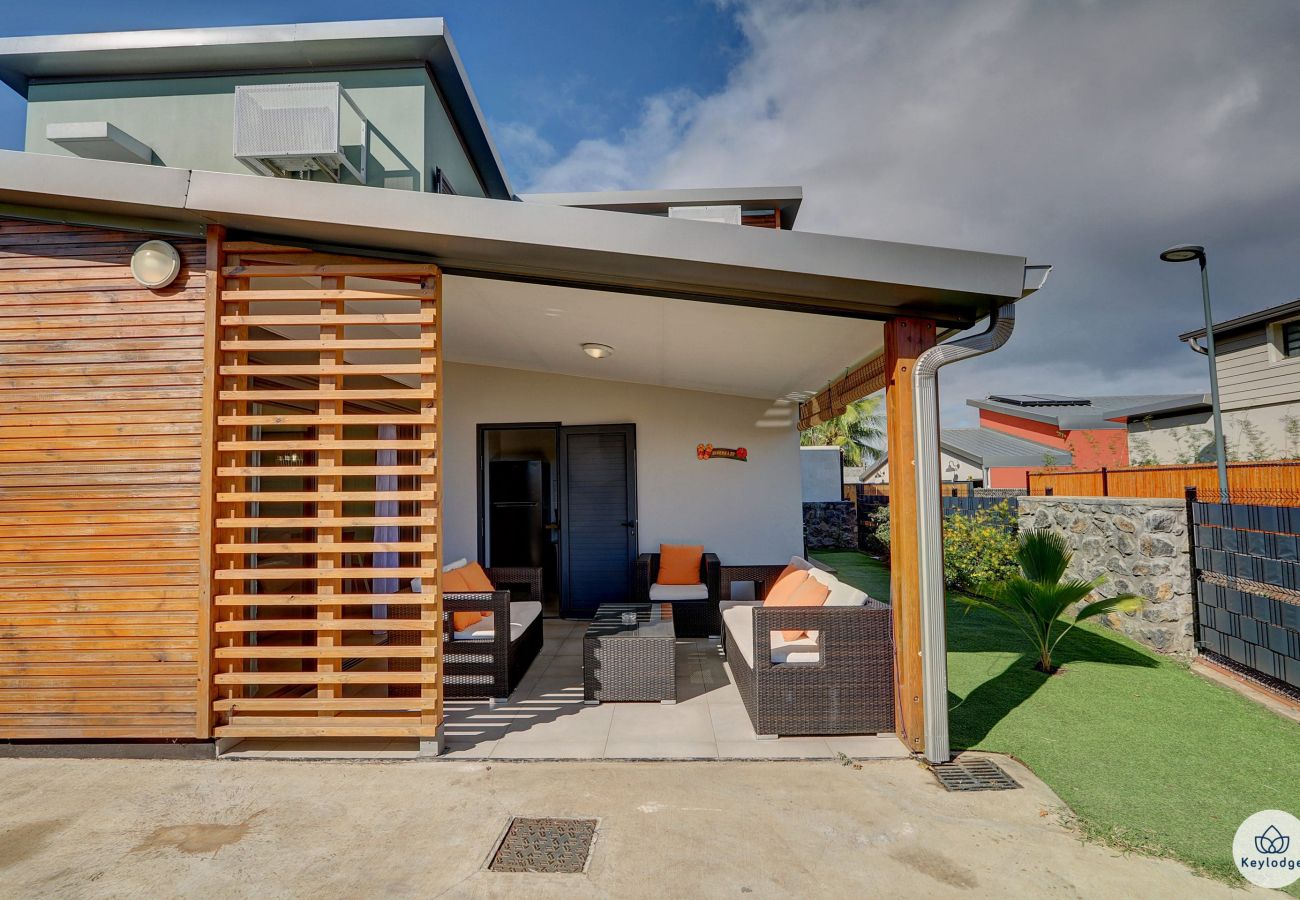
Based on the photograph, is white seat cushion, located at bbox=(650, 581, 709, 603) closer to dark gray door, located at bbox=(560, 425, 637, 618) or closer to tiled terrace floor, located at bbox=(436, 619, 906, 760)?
dark gray door, located at bbox=(560, 425, 637, 618)

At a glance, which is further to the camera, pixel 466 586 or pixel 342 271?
pixel 466 586

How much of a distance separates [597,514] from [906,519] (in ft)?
14.3

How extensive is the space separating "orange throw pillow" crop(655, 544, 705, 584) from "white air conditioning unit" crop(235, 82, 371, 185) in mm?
4815

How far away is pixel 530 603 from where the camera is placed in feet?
17.8

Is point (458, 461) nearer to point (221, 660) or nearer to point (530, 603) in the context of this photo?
point (530, 603)

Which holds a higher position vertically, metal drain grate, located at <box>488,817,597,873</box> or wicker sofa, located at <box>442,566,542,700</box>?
wicker sofa, located at <box>442,566,542,700</box>

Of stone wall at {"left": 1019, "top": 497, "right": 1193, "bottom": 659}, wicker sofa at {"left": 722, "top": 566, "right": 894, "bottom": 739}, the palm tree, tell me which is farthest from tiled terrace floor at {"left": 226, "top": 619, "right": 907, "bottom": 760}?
the palm tree

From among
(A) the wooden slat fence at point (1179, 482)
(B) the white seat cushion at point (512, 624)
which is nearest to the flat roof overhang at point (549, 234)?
(B) the white seat cushion at point (512, 624)

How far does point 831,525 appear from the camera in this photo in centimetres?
1455

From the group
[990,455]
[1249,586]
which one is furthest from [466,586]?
[990,455]

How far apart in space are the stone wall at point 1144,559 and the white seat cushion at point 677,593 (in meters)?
3.94

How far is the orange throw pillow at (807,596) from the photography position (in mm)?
4038

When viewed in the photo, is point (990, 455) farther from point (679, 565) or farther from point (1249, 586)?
point (679, 565)

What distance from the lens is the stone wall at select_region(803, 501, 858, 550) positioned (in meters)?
14.4
